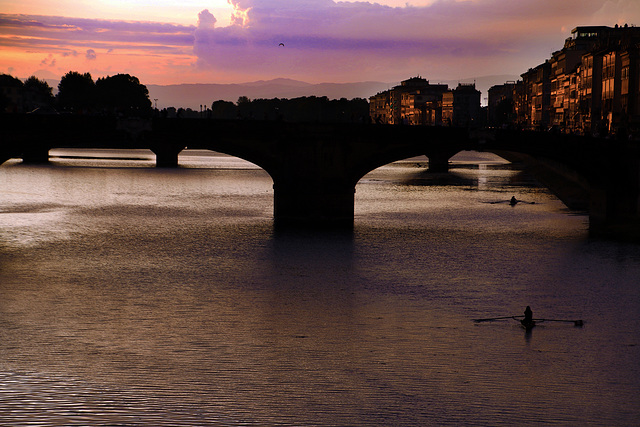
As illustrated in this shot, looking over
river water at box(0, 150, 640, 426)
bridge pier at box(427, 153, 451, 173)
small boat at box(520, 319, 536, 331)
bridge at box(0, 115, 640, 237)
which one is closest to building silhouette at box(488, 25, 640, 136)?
bridge at box(0, 115, 640, 237)

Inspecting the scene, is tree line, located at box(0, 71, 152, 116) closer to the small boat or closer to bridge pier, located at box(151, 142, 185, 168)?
bridge pier, located at box(151, 142, 185, 168)

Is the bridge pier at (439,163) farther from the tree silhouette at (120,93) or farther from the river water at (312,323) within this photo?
the tree silhouette at (120,93)

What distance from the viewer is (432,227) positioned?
49.4m

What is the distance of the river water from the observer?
1864 cm

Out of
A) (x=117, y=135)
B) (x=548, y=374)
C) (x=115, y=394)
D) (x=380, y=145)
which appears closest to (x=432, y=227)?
(x=380, y=145)

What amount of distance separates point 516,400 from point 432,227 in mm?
30694

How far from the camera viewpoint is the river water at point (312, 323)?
1864 cm

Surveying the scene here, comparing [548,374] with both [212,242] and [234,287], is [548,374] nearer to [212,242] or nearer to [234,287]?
[234,287]

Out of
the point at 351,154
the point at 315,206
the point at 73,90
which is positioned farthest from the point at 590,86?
the point at 73,90

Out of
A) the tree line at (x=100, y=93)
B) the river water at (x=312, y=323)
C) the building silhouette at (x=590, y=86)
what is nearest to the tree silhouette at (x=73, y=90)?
the tree line at (x=100, y=93)

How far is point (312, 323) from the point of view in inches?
1022

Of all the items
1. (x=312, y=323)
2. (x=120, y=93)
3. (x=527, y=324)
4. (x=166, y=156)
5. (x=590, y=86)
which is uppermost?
(x=120, y=93)

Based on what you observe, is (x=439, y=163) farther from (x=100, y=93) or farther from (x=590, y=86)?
(x=100, y=93)

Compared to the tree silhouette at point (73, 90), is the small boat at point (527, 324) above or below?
below
